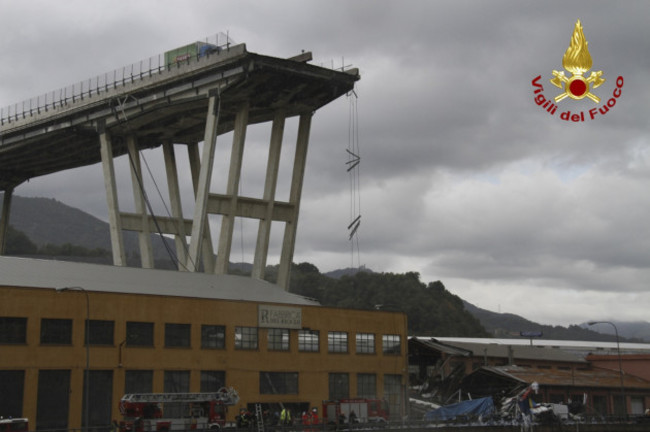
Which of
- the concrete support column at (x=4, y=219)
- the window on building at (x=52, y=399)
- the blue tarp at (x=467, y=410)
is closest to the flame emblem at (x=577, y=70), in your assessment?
the blue tarp at (x=467, y=410)

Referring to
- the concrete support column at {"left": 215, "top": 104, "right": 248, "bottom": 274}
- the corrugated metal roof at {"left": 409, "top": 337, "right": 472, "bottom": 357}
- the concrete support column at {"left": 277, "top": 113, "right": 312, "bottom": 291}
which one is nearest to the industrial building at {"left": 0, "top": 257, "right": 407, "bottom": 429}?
the concrete support column at {"left": 215, "top": 104, "right": 248, "bottom": 274}

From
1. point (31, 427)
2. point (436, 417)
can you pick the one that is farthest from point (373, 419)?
point (31, 427)

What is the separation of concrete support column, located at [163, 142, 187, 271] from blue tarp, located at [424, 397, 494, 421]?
118 feet

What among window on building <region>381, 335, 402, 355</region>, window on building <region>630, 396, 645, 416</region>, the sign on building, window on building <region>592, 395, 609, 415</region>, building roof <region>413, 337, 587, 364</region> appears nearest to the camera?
the sign on building

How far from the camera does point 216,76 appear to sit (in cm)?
7306

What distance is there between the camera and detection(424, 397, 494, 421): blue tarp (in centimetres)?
5694

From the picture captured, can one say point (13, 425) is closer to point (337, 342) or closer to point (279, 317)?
point (279, 317)

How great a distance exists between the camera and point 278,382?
63000 mm

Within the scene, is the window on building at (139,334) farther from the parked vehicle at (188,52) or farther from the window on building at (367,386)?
the parked vehicle at (188,52)

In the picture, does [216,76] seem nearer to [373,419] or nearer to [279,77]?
[279,77]

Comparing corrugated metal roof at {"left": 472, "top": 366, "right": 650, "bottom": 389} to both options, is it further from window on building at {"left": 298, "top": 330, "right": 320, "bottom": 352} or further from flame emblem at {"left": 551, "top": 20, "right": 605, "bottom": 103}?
flame emblem at {"left": 551, "top": 20, "right": 605, "bottom": 103}

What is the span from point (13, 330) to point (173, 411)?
11.6 meters

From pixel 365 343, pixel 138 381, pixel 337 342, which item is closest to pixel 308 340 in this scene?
pixel 337 342

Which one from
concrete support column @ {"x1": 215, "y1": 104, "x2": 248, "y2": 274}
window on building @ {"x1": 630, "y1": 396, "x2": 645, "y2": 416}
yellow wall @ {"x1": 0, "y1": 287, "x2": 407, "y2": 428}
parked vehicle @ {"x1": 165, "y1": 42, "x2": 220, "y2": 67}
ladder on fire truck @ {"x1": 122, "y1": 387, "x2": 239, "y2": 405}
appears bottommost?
window on building @ {"x1": 630, "y1": 396, "x2": 645, "y2": 416}
